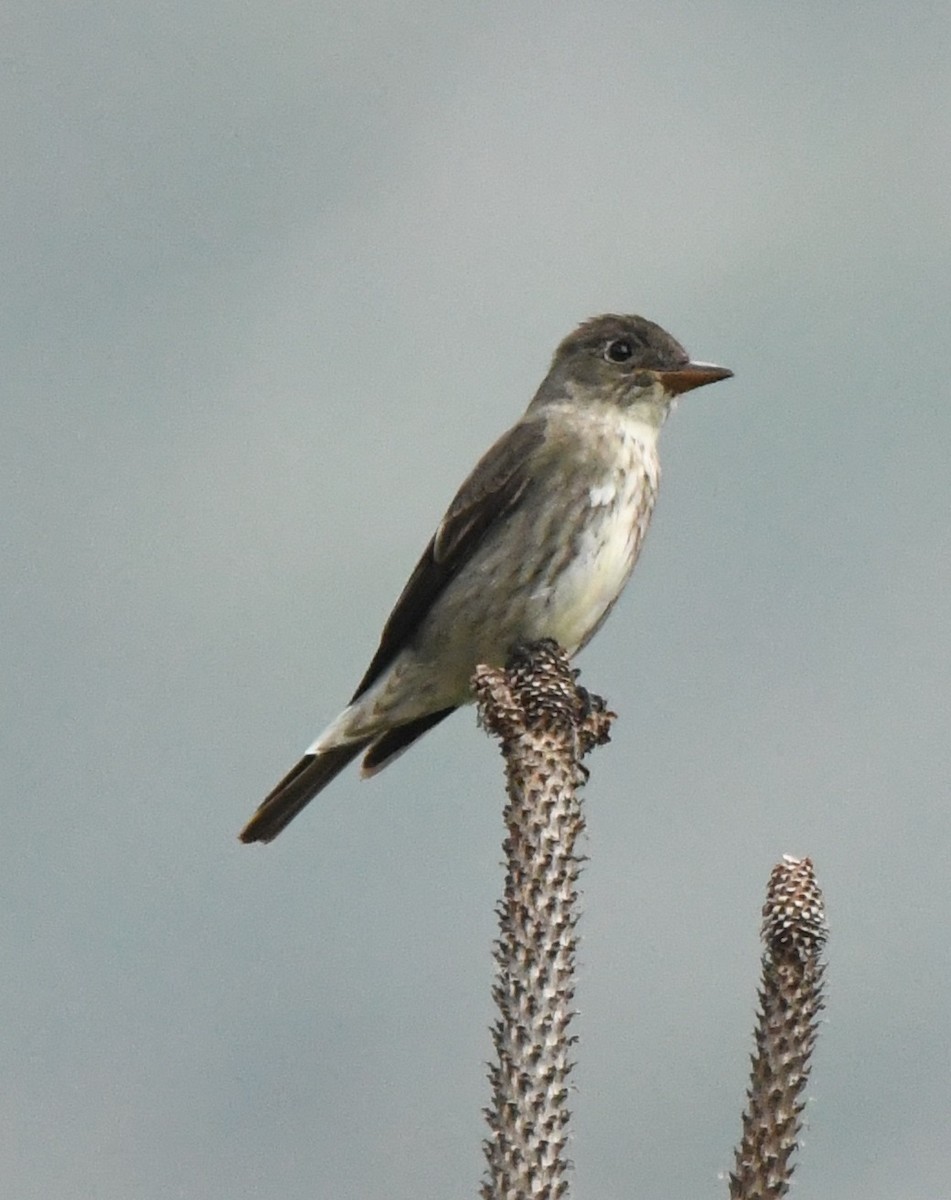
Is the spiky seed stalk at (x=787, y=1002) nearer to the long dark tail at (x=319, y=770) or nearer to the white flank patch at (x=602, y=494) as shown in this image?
the white flank patch at (x=602, y=494)

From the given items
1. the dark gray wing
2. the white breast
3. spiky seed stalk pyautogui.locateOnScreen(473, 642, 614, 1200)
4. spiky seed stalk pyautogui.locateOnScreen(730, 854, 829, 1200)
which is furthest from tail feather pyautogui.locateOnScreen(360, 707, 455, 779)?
spiky seed stalk pyautogui.locateOnScreen(730, 854, 829, 1200)

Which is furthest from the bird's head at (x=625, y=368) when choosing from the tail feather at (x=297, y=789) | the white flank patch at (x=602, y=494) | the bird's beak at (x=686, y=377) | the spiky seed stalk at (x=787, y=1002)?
the spiky seed stalk at (x=787, y=1002)

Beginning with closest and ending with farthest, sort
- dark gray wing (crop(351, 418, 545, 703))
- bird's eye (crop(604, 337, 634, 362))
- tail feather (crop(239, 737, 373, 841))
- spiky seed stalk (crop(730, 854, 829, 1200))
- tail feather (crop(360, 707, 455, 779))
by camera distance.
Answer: spiky seed stalk (crop(730, 854, 829, 1200)), dark gray wing (crop(351, 418, 545, 703)), tail feather (crop(360, 707, 455, 779)), tail feather (crop(239, 737, 373, 841)), bird's eye (crop(604, 337, 634, 362))

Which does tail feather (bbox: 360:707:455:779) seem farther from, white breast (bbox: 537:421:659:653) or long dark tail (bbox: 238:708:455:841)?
white breast (bbox: 537:421:659:653)

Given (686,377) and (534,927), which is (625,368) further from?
(534,927)

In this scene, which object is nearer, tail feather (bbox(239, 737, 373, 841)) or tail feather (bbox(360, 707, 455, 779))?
tail feather (bbox(360, 707, 455, 779))
